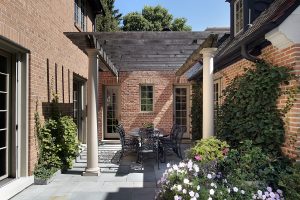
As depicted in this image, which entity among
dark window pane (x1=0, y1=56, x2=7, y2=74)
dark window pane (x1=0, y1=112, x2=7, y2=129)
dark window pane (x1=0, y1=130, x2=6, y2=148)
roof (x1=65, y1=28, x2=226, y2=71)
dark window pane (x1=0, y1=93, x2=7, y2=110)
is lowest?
dark window pane (x1=0, y1=130, x2=6, y2=148)

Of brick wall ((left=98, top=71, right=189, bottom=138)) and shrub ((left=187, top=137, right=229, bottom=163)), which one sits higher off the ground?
brick wall ((left=98, top=71, right=189, bottom=138))

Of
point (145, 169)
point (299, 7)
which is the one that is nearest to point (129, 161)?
point (145, 169)

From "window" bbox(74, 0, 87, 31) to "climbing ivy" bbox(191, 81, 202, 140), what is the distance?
4529mm

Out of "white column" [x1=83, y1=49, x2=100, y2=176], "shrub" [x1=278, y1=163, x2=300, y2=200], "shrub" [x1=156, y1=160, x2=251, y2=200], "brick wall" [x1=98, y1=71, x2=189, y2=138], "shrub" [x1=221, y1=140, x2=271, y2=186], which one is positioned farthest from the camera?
"brick wall" [x1=98, y1=71, x2=189, y2=138]

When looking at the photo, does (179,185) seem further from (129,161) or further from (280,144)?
(129,161)

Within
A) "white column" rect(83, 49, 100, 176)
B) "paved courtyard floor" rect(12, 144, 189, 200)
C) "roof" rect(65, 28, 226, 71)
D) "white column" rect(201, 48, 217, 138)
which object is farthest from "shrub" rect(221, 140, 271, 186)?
"white column" rect(83, 49, 100, 176)

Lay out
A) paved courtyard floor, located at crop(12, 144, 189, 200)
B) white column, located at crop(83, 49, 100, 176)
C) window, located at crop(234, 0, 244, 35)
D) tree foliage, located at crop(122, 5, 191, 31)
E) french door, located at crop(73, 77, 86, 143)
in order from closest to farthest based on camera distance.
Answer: paved courtyard floor, located at crop(12, 144, 189, 200) < white column, located at crop(83, 49, 100, 176) < window, located at crop(234, 0, 244, 35) < french door, located at crop(73, 77, 86, 143) < tree foliage, located at crop(122, 5, 191, 31)

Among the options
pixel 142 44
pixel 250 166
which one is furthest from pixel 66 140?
pixel 250 166

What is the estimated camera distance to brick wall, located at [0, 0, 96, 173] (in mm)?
5445

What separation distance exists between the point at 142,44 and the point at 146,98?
21.0 ft

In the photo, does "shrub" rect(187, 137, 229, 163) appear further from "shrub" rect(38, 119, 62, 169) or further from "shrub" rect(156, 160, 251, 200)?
"shrub" rect(38, 119, 62, 169)

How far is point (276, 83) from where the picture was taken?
523cm

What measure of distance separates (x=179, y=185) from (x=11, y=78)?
3.57 metres

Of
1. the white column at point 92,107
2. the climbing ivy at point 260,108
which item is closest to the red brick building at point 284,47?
the climbing ivy at point 260,108
